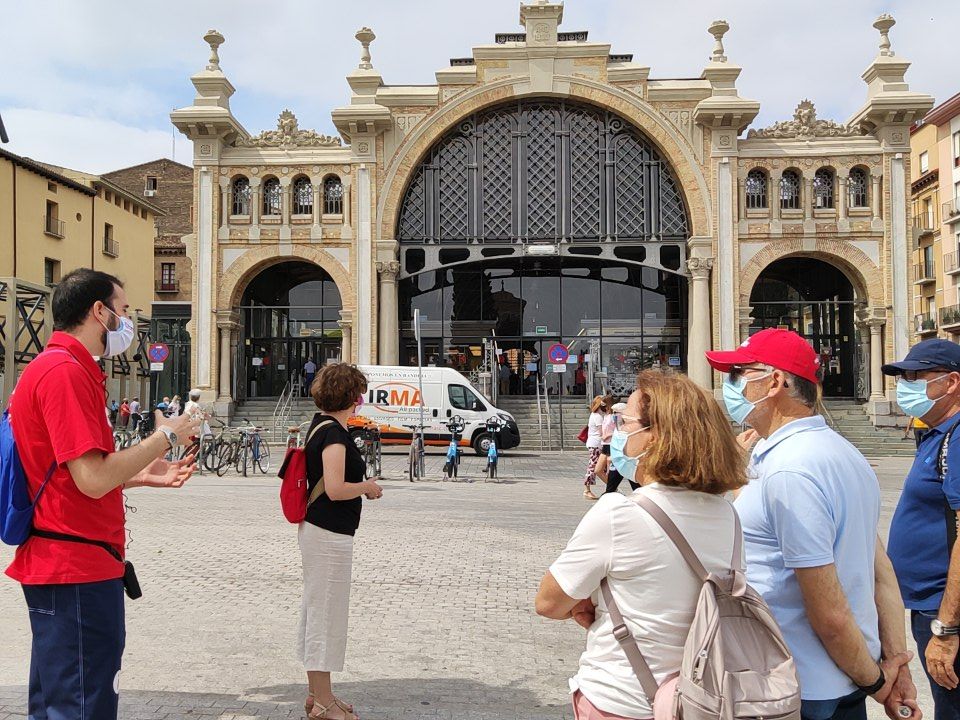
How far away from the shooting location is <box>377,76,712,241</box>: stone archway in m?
29.6

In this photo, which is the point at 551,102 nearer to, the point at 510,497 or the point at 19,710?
the point at 510,497

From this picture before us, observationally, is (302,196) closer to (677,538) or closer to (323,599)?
(323,599)

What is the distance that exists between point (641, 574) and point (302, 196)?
2981 centimetres

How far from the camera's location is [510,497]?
1461cm

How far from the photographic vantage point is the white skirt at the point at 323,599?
14.0ft

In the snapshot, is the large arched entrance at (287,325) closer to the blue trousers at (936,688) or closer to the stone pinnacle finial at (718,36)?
the stone pinnacle finial at (718,36)

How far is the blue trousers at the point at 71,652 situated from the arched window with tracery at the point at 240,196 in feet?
95.1

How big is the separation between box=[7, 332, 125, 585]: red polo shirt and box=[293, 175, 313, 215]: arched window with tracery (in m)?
28.4

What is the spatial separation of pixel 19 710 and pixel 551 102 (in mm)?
28833

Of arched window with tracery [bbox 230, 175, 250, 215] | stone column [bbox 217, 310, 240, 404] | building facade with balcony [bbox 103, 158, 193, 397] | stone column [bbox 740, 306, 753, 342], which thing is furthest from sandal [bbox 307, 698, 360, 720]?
building facade with balcony [bbox 103, 158, 193, 397]

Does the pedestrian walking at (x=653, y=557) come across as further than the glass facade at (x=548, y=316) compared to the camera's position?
No

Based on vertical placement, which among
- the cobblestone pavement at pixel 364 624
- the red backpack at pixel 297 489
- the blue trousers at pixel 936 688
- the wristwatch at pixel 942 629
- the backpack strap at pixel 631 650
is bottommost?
the cobblestone pavement at pixel 364 624

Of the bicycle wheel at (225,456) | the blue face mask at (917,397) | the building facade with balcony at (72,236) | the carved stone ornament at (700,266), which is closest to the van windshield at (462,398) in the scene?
the bicycle wheel at (225,456)

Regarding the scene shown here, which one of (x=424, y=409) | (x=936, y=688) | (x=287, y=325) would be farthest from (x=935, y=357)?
(x=287, y=325)
